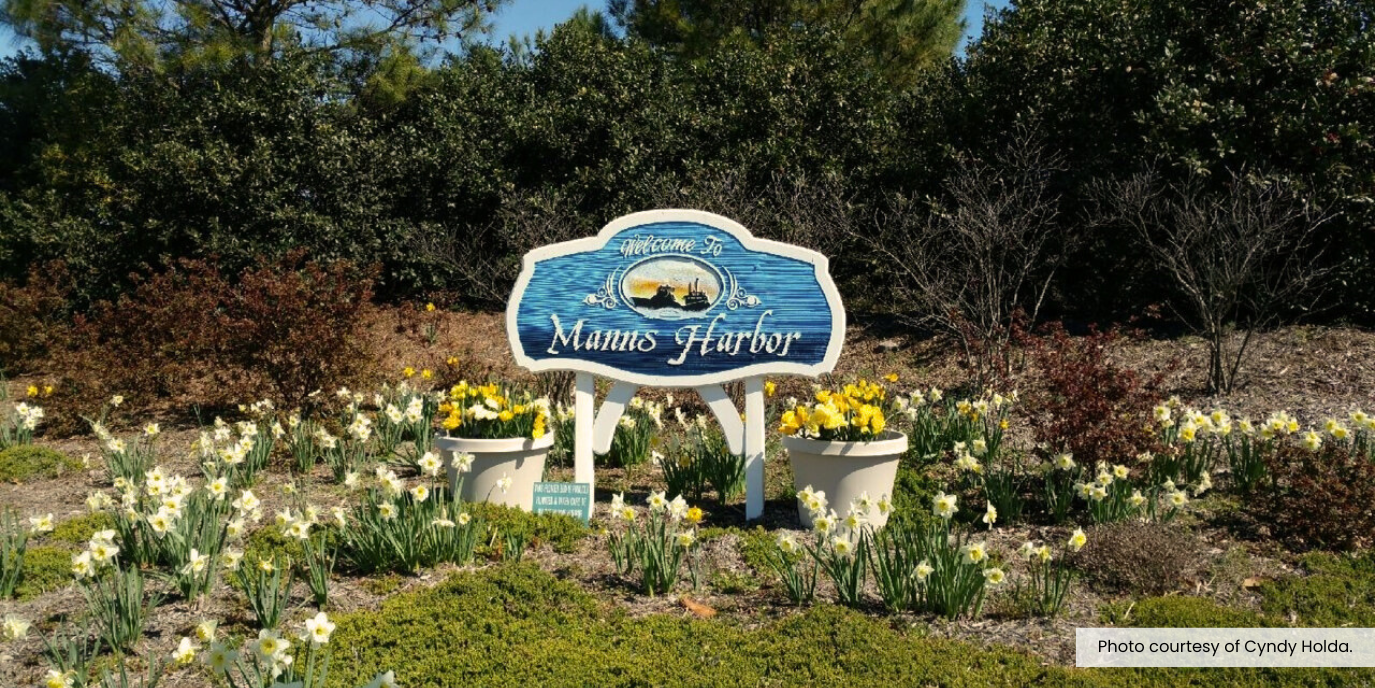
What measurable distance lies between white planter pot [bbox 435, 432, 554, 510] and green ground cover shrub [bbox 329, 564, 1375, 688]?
4.79ft

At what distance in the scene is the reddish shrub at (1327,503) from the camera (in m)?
5.17

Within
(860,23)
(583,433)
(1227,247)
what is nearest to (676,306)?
(583,433)

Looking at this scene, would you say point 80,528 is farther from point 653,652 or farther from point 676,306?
point 653,652

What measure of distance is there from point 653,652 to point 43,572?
3.05 m

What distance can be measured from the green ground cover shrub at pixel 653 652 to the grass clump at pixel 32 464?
4618mm

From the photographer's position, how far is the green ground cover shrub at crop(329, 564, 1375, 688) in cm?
381

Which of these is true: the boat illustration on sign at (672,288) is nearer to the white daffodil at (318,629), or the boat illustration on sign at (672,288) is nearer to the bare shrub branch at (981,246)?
the white daffodil at (318,629)

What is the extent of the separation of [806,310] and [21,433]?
20.9 ft

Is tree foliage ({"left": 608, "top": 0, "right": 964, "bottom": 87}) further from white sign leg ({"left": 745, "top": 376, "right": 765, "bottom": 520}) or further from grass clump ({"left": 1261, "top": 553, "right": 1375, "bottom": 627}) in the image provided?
grass clump ({"left": 1261, "top": 553, "right": 1375, "bottom": 627})

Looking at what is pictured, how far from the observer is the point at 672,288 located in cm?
602

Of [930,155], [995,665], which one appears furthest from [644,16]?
[995,665]

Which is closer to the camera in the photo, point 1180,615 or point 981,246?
point 1180,615

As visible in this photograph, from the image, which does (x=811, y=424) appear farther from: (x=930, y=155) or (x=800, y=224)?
(x=930, y=155)

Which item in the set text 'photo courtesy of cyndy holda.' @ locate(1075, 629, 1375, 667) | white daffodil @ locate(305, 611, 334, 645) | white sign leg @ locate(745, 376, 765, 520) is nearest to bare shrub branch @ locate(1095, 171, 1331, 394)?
white sign leg @ locate(745, 376, 765, 520)
